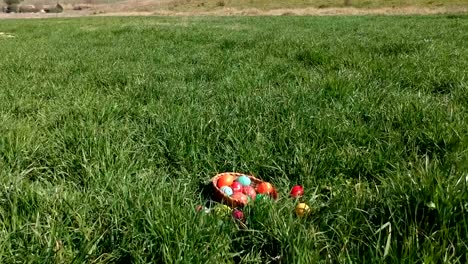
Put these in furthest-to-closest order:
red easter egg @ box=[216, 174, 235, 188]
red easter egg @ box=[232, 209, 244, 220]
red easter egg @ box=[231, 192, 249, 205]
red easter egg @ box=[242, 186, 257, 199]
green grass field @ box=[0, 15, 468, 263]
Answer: red easter egg @ box=[216, 174, 235, 188], red easter egg @ box=[242, 186, 257, 199], red easter egg @ box=[231, 192, 249, 205], red easter egg @ box=[232, 209, 244, 220], green grass field @ box=[0, 15, 468, 263]

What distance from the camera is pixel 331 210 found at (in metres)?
2.21

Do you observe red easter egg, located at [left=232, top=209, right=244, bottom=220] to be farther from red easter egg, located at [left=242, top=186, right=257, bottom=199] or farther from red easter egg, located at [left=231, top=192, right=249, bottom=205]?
red easter egg, located at [left=242, top=186, right=257, bottom=199]

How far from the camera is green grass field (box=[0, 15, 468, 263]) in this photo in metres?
1.84

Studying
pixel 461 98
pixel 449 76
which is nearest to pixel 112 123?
pixel 461 98

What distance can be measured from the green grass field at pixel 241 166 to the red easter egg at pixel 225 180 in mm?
173

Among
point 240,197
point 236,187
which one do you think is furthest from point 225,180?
point 240,197

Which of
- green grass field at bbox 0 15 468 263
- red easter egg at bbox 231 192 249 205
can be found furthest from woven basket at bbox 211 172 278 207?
green grass field at bbox 0 15 468 263

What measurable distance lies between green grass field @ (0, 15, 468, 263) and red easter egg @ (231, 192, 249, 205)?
0.21 meters

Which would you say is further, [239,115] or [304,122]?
[239,115]

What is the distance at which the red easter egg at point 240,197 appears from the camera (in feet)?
7.70

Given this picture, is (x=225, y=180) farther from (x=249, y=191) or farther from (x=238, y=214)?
(x=238, y=214)

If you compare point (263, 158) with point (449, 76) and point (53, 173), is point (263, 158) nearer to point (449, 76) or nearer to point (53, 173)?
point (53, 173)

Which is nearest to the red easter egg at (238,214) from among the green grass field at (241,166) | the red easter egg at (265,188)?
the green grass field at (241,166)

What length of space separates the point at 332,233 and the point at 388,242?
37cm
